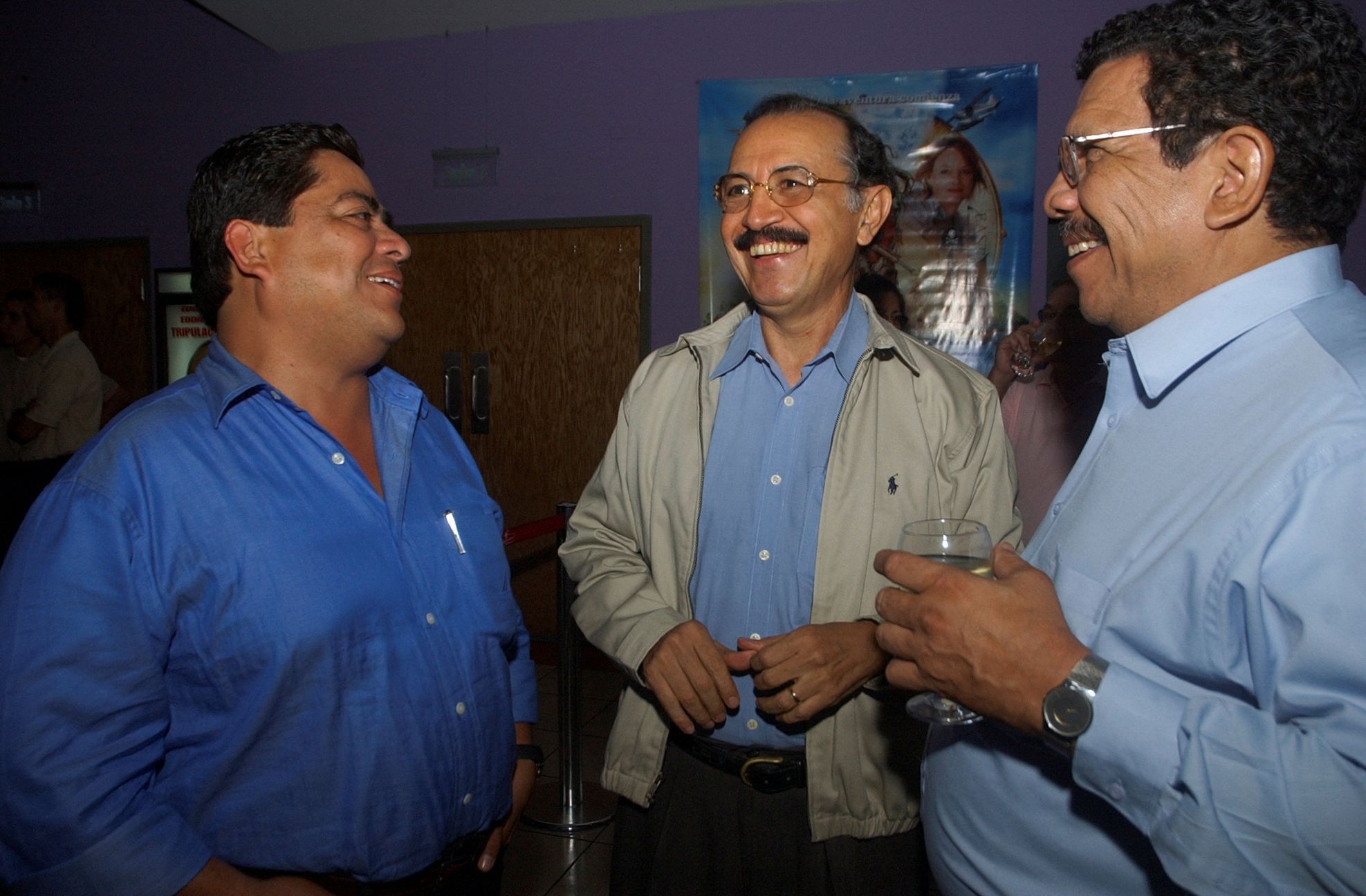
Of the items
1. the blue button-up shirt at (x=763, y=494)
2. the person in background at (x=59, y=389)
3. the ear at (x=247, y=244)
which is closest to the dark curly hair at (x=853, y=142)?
the blue button-up shirt at (x=763, y=494)

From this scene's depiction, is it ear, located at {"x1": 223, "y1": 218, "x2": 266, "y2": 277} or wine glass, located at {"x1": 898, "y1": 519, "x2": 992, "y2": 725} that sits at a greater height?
ear, located at {"x1": 223, "y1": 218, "x2": 266, "y2": 277}

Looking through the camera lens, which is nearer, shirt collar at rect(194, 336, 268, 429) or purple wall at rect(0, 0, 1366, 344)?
shirt collar at rect(194, 336, 268, 429)

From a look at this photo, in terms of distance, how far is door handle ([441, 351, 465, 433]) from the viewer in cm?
518

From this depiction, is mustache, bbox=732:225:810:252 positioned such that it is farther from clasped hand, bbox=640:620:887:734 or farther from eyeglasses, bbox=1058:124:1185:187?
clasped hand, bbox=640:620:887:734

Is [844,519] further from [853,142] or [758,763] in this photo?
[853,142]

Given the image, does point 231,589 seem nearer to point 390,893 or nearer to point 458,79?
point 390,893

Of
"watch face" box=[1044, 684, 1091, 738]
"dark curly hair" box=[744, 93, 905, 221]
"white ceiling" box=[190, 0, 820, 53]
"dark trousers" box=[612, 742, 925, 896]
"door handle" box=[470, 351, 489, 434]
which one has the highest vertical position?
"white ceiling" box=[190, 0, 820, 53]

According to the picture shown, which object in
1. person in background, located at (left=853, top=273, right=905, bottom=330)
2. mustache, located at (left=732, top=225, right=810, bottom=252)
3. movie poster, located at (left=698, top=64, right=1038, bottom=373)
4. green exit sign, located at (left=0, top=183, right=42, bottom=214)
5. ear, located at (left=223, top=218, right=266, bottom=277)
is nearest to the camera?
ear, located at (left=223, top=218, right=266, bottom=277)

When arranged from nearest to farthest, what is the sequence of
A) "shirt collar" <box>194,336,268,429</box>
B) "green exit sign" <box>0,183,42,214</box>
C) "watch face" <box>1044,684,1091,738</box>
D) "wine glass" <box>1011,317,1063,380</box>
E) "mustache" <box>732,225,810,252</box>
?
1. "watch face" <box>1044,684,1091,738</box>
2. "shirt collar" <box>194,336,268,429</box>
3. "mustache" <box>732,225,810,252</box>
4. "wine glass" <box>1011,317,1063,380</box>
5. "green exit sign" <box>0,183,42,214</box>


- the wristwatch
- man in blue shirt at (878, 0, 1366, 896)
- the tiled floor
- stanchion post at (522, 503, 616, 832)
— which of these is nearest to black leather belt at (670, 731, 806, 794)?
man in blue shirt at (878, 0, 1366, 896)

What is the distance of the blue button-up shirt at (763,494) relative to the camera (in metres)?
1.57

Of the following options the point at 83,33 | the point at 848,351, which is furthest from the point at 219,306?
the point at 83,33

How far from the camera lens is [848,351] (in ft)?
5.53

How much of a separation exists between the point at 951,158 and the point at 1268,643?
3975mm
